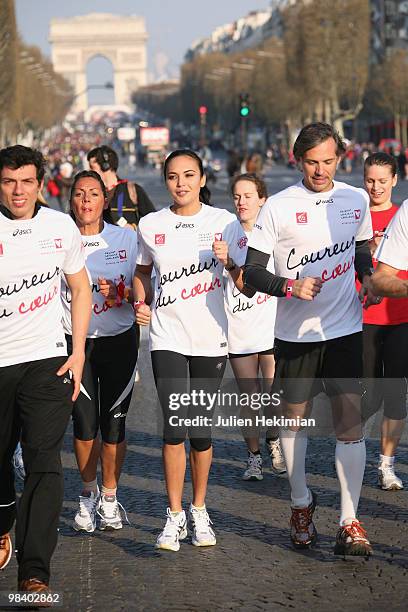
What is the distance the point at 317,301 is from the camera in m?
6.54

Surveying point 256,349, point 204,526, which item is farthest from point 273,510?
point 256,349

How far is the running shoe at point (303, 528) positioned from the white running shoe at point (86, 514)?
1055 millimetres

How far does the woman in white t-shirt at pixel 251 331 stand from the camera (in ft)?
27.7

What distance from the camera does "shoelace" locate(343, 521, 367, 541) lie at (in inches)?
247

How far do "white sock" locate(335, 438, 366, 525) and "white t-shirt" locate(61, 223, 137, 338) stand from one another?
137 centimetres

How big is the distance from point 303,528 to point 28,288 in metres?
1.65

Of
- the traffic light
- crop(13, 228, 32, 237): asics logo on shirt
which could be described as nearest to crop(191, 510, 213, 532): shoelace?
crop(13, 228, 32, 237): asics logo on shirt

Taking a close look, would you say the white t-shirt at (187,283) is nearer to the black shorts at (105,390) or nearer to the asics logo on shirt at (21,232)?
the black shorts at (105,390)

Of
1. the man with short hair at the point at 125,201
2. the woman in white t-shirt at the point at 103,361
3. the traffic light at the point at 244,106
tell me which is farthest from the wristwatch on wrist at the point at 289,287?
the traffic light at the point at 244,106

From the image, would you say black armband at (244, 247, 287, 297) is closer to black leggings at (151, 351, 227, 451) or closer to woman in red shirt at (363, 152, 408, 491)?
black leggings at (151, 351, 227, 451)

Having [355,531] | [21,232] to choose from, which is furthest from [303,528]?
[21,232]

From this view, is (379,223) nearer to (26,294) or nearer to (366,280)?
(366,280)

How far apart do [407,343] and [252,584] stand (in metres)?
2.14

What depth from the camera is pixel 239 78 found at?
13388 cm
